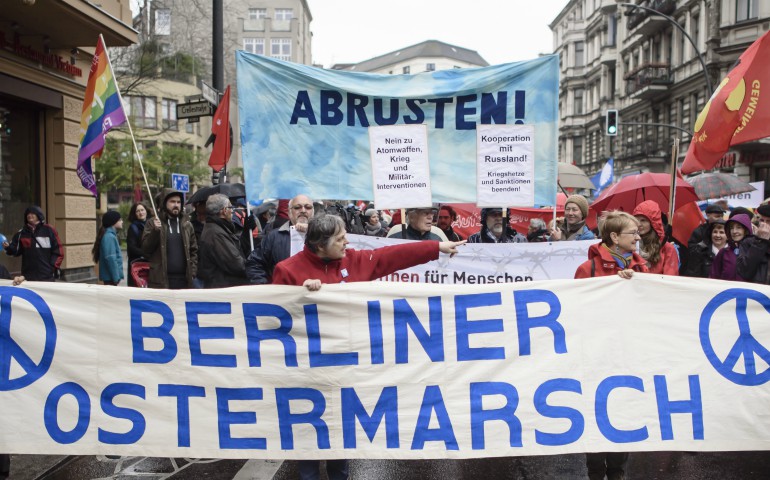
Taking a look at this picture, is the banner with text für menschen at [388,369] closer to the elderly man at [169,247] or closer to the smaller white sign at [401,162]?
the smaller white sign at [401,162]

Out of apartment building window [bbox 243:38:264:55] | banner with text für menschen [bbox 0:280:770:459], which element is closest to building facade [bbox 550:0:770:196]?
banner with text für menschen [bbox 0:280:770:459]

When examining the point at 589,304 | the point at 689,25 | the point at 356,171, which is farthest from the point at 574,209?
the point at 689,25

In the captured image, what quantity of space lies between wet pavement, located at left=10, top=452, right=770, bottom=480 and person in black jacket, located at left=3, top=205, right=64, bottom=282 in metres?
4.03

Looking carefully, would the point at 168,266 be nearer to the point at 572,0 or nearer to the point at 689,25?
the point at 689,25

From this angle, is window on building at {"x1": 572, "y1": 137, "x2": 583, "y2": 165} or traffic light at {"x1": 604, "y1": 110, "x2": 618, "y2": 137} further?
window on building at {"x1": 572, "y1": 137, "x2": 583, "y2": 165}

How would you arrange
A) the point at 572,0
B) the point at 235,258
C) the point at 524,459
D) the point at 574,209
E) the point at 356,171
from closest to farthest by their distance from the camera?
the point at 524,459, the point at 356,171, the point at 235,258, the point at 574,209, the point at 572,0

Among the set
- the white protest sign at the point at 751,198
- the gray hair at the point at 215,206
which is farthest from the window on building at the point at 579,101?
the gray hair at the point at 215,206

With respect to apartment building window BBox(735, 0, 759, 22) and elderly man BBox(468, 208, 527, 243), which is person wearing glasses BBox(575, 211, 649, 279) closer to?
elderly man BBox(468, 208, 527, 243)

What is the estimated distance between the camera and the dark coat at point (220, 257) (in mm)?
5855

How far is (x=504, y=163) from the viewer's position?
17.5 ft

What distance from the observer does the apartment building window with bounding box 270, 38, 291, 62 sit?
7731cm

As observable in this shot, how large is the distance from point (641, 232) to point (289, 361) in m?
2.76

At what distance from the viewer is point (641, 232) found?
16.0ft

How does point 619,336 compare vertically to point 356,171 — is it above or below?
below
